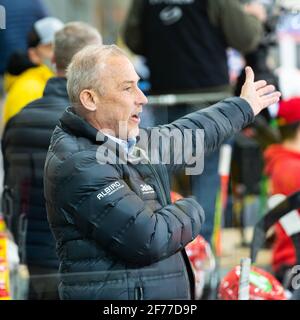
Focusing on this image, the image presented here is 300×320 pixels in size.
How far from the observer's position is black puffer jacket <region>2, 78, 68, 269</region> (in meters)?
4.24

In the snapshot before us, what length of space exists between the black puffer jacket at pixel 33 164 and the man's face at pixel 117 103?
503 millimetres

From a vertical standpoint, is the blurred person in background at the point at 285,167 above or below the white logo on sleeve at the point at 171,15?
below

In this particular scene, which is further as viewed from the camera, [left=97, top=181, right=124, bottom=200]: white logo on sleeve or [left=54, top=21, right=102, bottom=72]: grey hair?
[left=54, top=21, right=102, bottom=72]: grey hair

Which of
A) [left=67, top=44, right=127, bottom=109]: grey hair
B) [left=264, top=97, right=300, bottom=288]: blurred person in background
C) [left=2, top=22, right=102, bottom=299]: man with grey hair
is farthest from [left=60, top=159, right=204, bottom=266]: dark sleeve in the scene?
[left=264, top=97, right=300, bottom=288]: blurred person in background

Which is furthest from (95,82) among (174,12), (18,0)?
(174,12)

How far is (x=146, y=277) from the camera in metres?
3.55

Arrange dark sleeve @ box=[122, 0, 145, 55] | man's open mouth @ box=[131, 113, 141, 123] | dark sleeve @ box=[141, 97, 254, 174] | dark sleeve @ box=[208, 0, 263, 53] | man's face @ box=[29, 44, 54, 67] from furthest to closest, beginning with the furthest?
dark sleeve @ box=[122, 0, 145, 55]
dark sleeve @ box=[208, 0, 263, 53]
man's face @ box=[29, 44, 54, 67]
dark sleeve @ box=[141, 97, 254, 174]
man's open mouth @ box=[131, 113, 141, 123]

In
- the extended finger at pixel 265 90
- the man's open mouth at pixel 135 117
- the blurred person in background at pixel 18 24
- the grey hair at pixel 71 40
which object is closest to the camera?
the man's open mouth at pixel 135 117

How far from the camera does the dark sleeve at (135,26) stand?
6.24 metres

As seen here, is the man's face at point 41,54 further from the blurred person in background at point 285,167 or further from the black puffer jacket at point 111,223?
the black puffer jacket at point 111,223

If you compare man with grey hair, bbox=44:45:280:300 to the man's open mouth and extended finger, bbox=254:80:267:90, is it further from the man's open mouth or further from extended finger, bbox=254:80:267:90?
extended finger, bbox=254:80:267:90

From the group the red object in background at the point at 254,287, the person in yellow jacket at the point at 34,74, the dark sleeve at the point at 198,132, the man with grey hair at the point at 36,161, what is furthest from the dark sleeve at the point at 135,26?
the dark sleeve at the point at 198,132

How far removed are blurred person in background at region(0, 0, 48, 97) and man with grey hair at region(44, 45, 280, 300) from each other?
114 cm

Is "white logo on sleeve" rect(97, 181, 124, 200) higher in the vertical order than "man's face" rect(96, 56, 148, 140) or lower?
lower
